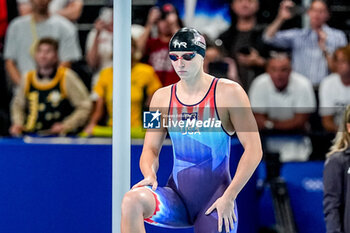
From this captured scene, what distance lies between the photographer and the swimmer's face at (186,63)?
3718mm

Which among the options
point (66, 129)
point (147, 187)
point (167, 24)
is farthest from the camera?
point (66, 129)

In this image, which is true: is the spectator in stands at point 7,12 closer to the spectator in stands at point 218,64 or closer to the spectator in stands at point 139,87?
the spectator in stands at point 139,87

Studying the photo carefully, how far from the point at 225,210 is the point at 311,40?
146 centimetres

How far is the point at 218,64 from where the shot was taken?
160 inches

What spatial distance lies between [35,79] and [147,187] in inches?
74.4

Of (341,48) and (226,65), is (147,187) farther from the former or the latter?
(341,48)

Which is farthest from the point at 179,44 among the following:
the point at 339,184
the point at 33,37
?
the point at 33,37

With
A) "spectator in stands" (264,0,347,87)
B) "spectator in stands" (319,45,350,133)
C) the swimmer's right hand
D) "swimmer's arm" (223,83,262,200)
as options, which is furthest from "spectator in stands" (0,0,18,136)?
"spectator in stands" (319,45,350,133)

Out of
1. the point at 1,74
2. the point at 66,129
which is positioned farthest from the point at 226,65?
the point at 1,74

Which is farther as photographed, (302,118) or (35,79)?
(35,79)

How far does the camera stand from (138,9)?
415 cm

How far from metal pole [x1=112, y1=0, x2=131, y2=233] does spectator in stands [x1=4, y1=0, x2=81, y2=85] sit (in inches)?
65.3

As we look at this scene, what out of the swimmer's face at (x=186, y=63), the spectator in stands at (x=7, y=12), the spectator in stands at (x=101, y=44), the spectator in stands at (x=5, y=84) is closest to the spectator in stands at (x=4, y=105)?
the spectator in stands at (x=5, y=84)

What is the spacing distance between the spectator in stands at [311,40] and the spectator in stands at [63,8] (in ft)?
4.91
